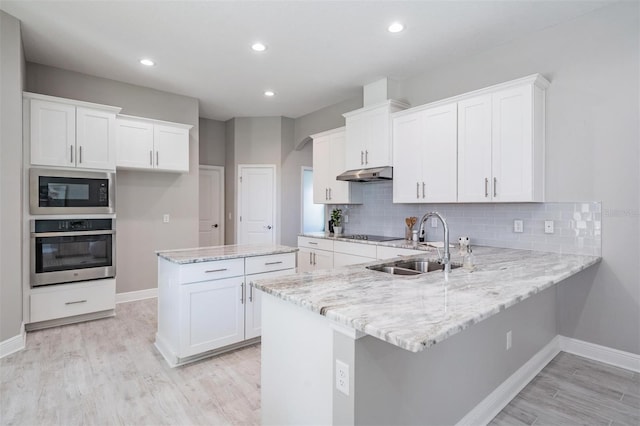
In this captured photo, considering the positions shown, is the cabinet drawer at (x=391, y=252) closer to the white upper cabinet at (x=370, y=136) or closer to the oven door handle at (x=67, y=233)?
the white upper cabinet at (x=370, y=136)

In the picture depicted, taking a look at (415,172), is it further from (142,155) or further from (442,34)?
(142,155)

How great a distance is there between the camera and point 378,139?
4.11 metres

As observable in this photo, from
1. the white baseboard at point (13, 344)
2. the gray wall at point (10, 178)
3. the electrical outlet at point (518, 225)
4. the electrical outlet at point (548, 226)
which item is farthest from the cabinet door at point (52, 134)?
the electrical outlet at point (548, 226)

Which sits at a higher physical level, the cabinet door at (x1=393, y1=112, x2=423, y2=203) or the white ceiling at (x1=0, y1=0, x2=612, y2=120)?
the white ceiling at (x1=0, y1=0, x2=612, y2=120)

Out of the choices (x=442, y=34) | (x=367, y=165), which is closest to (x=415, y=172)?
(x=367, y=165)

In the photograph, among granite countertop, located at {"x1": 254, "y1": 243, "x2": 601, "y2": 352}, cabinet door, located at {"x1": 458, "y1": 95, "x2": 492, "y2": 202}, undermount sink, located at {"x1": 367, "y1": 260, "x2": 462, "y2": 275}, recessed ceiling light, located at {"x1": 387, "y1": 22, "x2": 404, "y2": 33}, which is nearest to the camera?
granite countertop, located at {"x1": 254, "y1": 243, "x2": 601, "y2": 352}

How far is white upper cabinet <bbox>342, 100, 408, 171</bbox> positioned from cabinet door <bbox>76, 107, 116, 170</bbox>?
9.32 ft

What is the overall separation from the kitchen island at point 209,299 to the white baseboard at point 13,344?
1.20 metres

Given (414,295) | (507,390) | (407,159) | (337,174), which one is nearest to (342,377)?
(414,295)

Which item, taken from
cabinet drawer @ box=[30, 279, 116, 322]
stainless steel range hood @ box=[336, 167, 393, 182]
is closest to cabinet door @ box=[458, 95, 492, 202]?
stainless steel range hood @ box=[336, 167, 393, 182]

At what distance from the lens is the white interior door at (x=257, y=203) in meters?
6.13

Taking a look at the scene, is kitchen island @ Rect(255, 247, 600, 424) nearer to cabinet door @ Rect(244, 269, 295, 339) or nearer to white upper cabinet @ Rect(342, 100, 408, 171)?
cabinet door @ Rect(244, 269, 295, 339)

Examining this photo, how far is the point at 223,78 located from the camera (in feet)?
14.3

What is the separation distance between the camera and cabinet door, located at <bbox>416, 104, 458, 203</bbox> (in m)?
3.42
